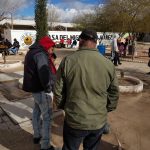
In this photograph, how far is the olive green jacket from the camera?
2.79 meters

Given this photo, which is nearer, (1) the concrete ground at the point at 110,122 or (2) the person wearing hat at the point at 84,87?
(2) the person wearing hat at the point at 84,87

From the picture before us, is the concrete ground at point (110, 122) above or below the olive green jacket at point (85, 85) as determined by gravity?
below

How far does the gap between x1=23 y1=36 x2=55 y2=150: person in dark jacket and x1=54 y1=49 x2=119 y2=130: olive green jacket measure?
1.08 m

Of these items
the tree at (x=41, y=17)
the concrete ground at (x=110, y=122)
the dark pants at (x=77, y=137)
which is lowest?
the concrete ground at (x=110, y=122)

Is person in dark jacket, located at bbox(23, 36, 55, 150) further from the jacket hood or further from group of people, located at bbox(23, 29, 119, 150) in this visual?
group of people, located at bbox(23, 29, 119, 150)

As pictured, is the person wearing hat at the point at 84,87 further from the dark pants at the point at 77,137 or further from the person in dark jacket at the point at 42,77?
the person in dark jacket at the point at 42,77

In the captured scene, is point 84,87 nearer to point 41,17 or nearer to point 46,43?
point 46,43

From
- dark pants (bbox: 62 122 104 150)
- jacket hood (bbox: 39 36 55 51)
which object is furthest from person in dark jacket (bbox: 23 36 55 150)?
dark pants (bbox: 62 122 104 150)

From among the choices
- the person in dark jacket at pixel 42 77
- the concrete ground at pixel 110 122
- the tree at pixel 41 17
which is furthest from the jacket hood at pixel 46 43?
the tree at pixel 41 17

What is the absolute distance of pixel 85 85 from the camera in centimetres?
280

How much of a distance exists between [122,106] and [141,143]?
2.20 m

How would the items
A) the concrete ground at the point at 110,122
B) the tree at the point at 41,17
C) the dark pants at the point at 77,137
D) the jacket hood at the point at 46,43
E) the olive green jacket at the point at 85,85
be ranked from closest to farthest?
the olive green jacket at the point at 85,85
the dark pants at the point at 77,137
the jacket hood at the point at 46,43
the concrete ground at the point at 110,122
the tree at the point at 41,17

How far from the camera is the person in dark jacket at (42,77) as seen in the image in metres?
3.97

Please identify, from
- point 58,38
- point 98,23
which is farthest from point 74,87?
point 58,38
